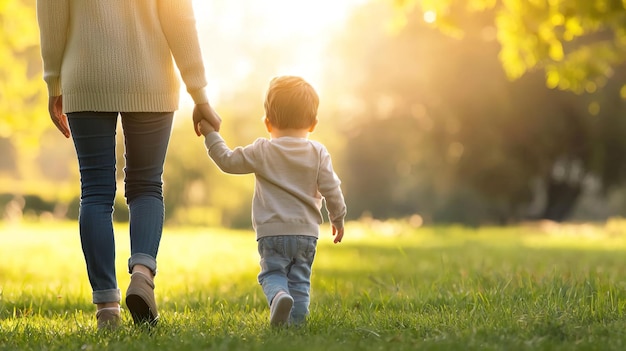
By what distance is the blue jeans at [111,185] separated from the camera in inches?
141

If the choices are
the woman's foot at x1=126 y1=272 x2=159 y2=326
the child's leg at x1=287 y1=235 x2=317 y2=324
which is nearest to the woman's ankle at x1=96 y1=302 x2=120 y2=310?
the woman's foot at x1=126 y1=272 x2=159 y2=326

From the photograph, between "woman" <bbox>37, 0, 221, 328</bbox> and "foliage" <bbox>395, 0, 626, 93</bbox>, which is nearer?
"woman" <bbox>37, 0, 221, 328</bbox>

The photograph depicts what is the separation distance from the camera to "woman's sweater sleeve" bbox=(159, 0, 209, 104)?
370cm

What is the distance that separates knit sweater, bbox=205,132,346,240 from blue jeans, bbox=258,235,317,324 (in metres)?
0.05

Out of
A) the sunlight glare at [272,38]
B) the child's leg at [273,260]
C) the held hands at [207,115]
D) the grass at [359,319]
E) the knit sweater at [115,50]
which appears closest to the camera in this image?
the grass at [359,319]

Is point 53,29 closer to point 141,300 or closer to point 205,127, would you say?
→ point 205,127

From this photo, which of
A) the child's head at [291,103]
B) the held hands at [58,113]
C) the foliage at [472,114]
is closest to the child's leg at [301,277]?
the child's head at [291,103]

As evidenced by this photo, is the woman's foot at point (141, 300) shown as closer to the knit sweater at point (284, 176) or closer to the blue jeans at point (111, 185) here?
the blue jeans at point (111, 185)

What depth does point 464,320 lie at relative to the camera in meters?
3.58

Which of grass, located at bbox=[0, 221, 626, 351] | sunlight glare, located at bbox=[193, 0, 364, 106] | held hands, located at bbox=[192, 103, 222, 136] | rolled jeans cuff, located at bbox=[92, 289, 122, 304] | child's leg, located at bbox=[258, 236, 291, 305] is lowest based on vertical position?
grass, located at bbox=[0, 221, 626, 351]

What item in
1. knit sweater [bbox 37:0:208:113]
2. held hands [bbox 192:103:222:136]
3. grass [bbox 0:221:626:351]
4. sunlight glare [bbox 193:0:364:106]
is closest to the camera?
grass [bbox 0:221:626:351]

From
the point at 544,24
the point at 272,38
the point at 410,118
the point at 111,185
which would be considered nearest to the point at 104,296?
the point at 111,185

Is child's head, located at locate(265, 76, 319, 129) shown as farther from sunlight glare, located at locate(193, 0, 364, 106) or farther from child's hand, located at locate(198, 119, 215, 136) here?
sunlight glare, located at locate(193, 0, 364, 106)

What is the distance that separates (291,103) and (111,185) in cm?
89
